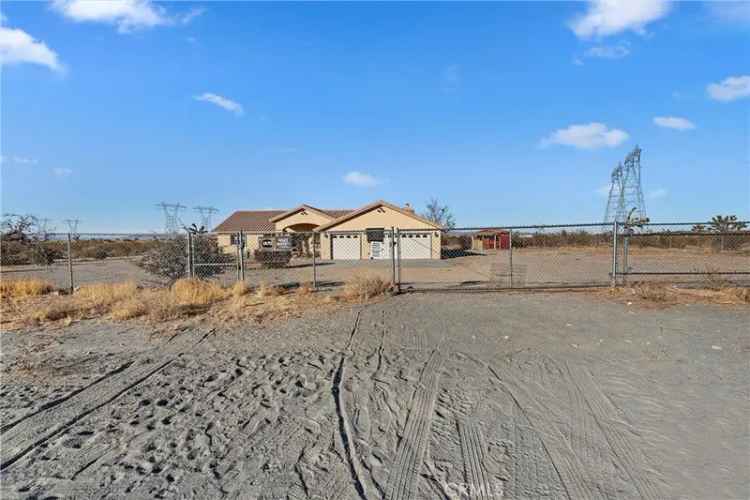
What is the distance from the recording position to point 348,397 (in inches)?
174

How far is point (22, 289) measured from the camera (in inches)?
460

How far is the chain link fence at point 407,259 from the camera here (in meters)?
12.1

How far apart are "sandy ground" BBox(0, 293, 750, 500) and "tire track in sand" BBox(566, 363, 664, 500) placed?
18mm

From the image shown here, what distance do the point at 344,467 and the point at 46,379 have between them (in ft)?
14.3

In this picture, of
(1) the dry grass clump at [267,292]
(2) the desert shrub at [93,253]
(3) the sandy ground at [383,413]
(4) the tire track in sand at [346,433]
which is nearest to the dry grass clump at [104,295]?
(3) the sandy ground at [383,413]

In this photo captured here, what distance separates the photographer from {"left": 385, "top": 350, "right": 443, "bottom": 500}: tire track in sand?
285cm

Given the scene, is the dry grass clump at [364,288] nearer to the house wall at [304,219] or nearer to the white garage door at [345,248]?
the white garage door at [345,248]

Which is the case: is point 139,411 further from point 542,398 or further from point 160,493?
point 542,398

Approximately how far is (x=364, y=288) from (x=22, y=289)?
32.4ft

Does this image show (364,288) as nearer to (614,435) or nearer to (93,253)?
(614,435)

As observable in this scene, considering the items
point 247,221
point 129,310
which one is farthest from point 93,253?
point 129,310

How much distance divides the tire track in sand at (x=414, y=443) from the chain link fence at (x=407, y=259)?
5240mm

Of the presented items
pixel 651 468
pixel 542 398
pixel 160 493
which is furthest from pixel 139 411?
pixel 651 468

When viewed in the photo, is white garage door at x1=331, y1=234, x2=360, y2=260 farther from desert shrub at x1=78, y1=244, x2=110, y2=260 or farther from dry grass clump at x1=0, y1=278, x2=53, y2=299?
dry grass clump at x1=0, y1=278, x2=53, y2=299
